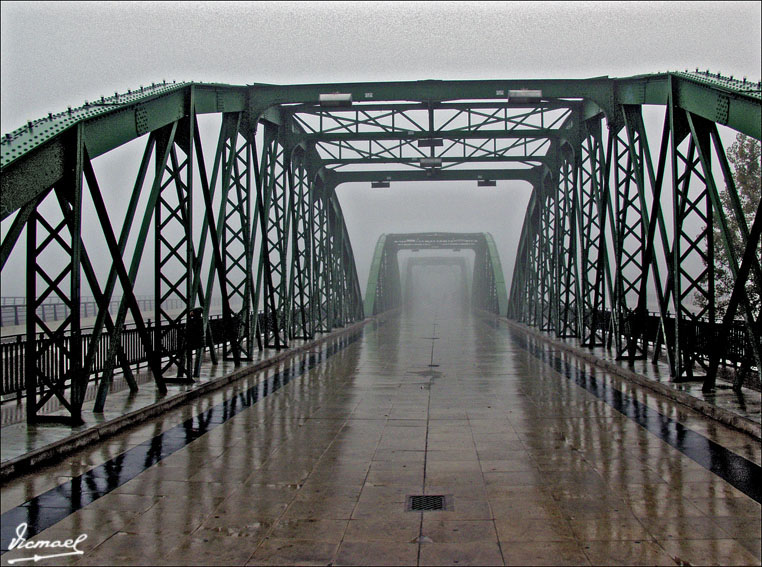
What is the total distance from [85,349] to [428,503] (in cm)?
1104

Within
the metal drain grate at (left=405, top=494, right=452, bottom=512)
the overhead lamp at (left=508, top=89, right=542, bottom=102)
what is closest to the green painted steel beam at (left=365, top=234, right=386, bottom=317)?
the overhead lamp at (left=508, top=89, right=542, bottom=102)

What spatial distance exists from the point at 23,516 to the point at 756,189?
22135 millimetres

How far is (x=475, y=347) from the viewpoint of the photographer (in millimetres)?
26062

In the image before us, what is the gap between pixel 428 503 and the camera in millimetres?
6570

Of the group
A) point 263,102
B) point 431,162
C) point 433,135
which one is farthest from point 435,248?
point 263,102

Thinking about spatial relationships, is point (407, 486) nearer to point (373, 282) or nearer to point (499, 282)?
point (373, 282)

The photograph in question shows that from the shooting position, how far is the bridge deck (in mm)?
5441

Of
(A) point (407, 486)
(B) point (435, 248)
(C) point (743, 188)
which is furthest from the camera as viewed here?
(B) point (435, 248)

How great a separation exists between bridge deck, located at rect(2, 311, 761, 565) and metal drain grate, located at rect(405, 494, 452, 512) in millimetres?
102

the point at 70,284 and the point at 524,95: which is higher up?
the point at 524,95

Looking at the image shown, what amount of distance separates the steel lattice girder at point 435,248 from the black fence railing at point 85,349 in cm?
3871

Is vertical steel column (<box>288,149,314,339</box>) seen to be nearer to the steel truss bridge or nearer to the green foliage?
the steel truss bridge

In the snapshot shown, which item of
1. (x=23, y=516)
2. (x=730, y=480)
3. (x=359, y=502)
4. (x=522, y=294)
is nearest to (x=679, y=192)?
(x=730, y=480)

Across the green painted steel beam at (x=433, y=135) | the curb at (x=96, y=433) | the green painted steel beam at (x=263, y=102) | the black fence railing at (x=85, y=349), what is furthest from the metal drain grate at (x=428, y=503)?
the green painted steel beam at (x=433, y=135)
